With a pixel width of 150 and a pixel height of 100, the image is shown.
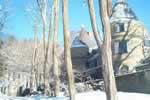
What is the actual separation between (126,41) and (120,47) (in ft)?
3.36

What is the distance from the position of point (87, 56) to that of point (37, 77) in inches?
771

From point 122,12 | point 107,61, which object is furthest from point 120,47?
point 107,61

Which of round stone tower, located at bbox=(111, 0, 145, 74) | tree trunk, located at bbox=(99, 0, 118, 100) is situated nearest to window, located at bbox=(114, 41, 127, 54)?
round stone tower, located at bbox=(111, 0, 145, 74)

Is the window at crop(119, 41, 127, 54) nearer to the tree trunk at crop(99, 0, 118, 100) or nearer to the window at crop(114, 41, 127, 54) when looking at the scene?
the window at crop(114, 41, 127, 54)

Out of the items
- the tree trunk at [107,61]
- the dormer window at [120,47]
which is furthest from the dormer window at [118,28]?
the tree trunk at [107,61]

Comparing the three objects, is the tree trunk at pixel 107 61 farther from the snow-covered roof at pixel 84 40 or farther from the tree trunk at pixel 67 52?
the snow-covered roof at pixel 84 40

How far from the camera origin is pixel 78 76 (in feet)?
126

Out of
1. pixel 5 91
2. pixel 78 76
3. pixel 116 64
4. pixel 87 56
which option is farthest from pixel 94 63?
pixel 5 91

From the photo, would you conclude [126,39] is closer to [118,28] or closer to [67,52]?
[118,28]

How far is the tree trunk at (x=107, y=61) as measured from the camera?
1370cm

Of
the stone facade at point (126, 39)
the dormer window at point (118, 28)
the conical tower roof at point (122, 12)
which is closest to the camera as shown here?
the stone facade at point (126, 39)

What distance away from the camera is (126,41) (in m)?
42.8

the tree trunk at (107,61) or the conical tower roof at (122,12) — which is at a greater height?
the conical tower roof at (122,12)

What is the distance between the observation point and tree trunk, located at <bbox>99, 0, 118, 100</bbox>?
→ 1370 centimetres
